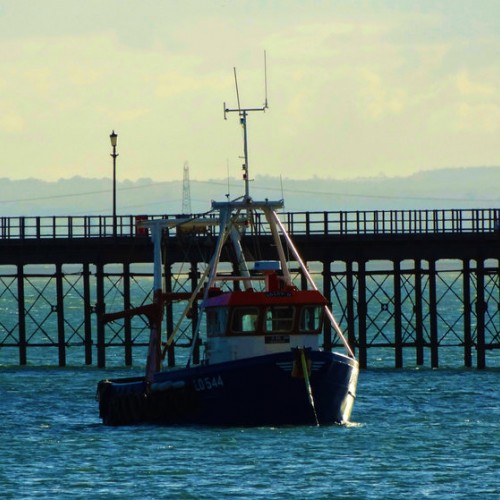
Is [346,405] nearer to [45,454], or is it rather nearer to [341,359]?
[341,359]

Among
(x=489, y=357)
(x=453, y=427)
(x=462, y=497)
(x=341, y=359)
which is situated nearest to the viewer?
(x=462, y=497)

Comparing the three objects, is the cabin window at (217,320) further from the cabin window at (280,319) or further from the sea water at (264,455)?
A: the sea water at (264,455)

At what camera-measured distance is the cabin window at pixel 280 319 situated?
5625 cm

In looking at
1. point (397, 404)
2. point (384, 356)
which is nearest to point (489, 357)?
point (384, 356)

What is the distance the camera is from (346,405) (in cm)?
5647

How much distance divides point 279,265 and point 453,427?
7.73 metres

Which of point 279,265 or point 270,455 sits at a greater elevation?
point 279,265

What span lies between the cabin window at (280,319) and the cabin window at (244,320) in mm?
398

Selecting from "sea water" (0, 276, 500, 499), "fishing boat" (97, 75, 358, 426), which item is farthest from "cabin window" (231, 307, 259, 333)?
"sea water" (0, 276, 500, 499)

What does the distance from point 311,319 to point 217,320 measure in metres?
2.95

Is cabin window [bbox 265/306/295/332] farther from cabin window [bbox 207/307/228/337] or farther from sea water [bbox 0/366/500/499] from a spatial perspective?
sea water [bbox 0/366/500/499]

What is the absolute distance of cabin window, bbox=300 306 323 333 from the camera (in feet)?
185

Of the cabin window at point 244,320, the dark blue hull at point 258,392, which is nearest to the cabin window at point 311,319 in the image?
the cabin window at point 244,320

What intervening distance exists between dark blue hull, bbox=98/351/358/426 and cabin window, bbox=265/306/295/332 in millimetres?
2161
